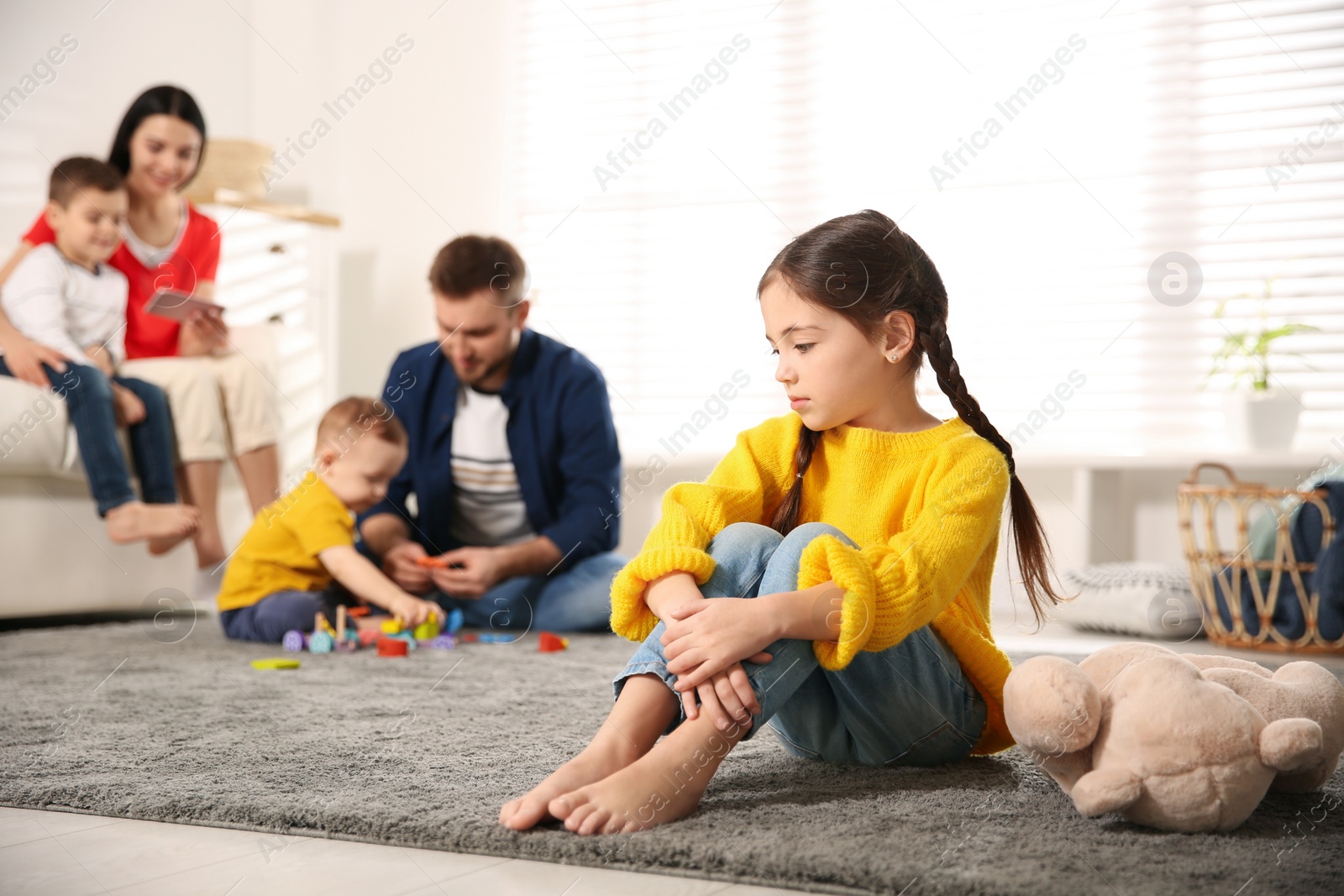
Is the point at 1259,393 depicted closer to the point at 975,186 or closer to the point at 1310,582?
the point at 1310,582

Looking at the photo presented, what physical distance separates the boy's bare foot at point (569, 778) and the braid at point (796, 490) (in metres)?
0.26

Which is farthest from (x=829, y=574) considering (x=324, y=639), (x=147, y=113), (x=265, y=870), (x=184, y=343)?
(x=147, y=113)

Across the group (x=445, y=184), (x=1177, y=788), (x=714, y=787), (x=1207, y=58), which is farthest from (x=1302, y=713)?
(x=445, y=184)

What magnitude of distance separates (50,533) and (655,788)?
5.71 ft

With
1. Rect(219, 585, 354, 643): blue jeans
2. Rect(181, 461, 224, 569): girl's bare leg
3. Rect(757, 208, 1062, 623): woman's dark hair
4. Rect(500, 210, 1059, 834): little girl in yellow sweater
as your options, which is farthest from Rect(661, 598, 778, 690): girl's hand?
Rect(181, 461, 224, 569): girl's bare leg

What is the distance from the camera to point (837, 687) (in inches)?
35.7

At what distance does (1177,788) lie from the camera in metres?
0.78

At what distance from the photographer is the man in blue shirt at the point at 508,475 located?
208 centimetres

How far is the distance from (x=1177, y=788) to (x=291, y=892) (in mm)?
594

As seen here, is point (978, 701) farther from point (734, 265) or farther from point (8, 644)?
point (734, 265)

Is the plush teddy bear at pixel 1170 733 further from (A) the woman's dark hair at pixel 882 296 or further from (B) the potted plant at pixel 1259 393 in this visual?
(B) the potted plant at pixel 1259 393

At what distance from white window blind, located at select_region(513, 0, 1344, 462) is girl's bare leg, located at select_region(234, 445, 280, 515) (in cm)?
94

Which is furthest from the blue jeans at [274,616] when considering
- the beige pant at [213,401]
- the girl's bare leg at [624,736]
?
the girl's bare leg at [624,736]

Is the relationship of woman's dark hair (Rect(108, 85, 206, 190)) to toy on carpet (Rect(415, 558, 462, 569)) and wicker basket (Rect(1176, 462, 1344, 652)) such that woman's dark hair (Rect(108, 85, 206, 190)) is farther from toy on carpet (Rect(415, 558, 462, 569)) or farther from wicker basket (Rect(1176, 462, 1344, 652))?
wicker basket (Rect(1176, 462, 1344, 652))
